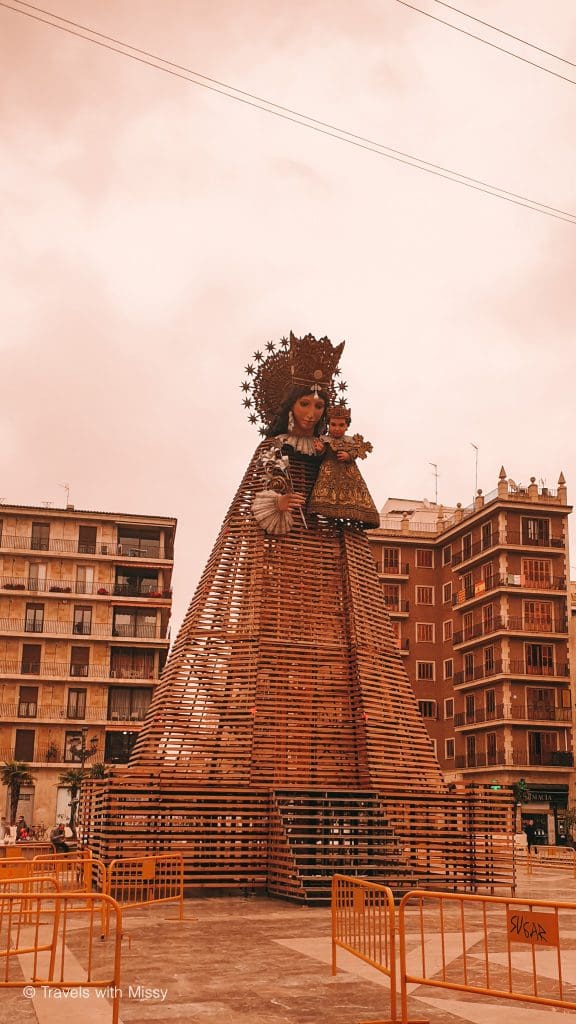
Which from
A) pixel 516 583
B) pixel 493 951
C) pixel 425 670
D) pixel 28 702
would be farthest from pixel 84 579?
pixel 493 951

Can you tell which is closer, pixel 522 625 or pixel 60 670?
pixel 522 625

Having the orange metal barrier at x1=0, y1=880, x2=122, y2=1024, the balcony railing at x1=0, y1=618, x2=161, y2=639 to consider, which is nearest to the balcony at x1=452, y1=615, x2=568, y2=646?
the balcony railing at x1=0, y1=618, x2=161, y2=639

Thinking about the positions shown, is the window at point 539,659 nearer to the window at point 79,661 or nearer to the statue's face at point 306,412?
the window at point 79,661

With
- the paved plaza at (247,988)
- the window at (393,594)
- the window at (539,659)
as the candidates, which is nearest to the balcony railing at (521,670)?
the window at (539,659)

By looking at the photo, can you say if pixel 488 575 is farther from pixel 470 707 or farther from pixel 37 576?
pixel 37 576

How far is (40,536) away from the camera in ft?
167

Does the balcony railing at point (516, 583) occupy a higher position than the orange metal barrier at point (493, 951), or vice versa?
the balcony railing at point (516, 583)

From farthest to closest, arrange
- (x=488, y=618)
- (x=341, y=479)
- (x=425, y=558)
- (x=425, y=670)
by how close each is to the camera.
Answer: (x=425, y=558), (x=425, y=670), (x=488, y=618), (x=341, y=479)

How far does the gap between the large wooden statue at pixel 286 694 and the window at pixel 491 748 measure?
89.6 ft

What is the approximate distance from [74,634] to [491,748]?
21.0 m

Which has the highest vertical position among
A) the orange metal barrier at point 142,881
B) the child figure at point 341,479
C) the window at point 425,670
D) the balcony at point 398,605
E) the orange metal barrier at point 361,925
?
the balcony at point 398,605

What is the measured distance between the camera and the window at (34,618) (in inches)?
1922

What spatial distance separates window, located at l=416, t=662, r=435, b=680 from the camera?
5091 centimetres

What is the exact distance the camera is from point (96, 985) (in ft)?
23.6
